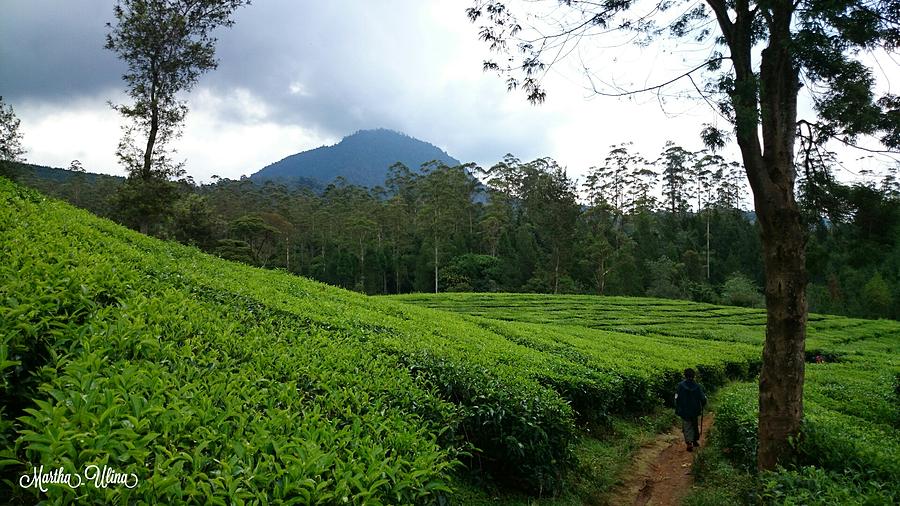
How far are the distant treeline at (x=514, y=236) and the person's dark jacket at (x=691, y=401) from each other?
2854cm

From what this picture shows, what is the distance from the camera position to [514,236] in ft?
171

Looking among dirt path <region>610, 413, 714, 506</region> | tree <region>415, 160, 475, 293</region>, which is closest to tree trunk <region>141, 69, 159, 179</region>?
dirt path <region>610, 413, 714, 506</region>

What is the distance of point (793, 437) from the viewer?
5.03 metres

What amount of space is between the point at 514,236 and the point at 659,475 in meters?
45.6

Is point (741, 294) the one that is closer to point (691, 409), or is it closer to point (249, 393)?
point (691, 409)

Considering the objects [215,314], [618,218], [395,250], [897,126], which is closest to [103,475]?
[215,314]

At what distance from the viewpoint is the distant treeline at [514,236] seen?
38375mm

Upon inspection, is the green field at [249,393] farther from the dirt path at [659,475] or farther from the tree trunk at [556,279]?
the tree trunk at [556,279]

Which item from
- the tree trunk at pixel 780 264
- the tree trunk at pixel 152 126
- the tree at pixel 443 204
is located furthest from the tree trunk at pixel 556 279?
the tree trunk at pixel 780 264

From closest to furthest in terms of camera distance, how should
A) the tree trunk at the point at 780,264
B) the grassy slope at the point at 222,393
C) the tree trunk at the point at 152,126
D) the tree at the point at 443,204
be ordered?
the grassy slope at the point at 222,393, the tree trunk at the point at 780,264, the tree trunk at the point at 152,126, the tree at the point at 443,204

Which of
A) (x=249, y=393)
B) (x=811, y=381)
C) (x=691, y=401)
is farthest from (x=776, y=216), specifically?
(x=811, y=381)

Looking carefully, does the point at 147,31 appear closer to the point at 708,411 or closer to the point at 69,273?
the point at 69,273

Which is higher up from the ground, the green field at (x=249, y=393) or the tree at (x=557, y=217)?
the tree at (x=557, y=217)

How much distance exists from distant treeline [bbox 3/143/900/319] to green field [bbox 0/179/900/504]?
26.3 m
